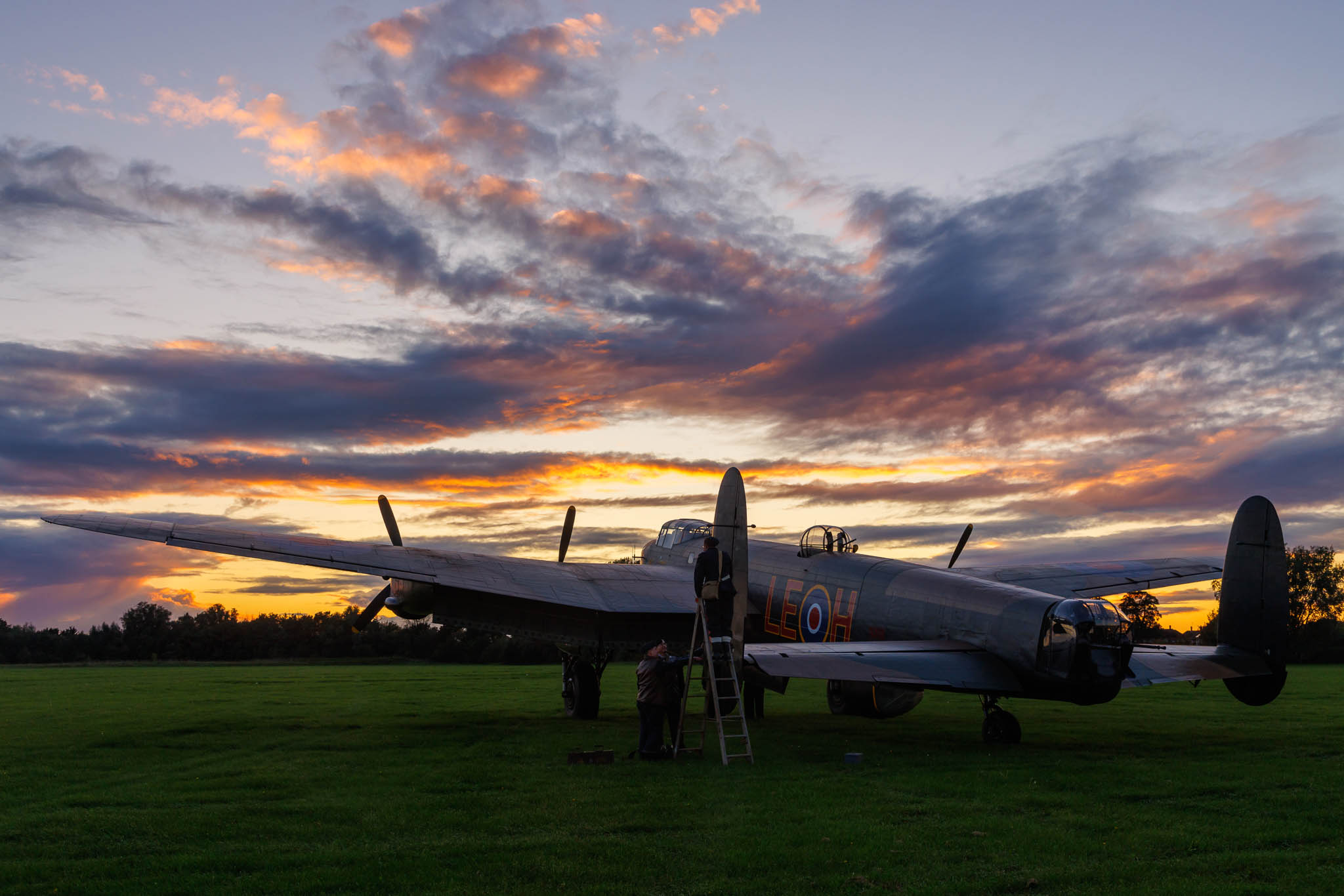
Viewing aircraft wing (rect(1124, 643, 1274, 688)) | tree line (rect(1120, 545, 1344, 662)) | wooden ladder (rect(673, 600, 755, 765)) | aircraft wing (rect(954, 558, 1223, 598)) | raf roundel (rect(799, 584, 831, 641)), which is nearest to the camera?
wooden ladder (rect(673, 600, 755, 765))

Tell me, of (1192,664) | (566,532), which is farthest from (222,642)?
Result: (1192,664)

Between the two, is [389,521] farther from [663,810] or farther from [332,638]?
[332,638]

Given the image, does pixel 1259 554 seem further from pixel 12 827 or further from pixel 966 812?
pixel 12 827

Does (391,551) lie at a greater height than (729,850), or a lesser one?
greater

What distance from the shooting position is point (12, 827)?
10008 mm

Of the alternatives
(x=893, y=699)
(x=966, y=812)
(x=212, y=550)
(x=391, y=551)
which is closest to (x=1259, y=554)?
(x=893, y=699)

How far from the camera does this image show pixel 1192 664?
16.9 metres

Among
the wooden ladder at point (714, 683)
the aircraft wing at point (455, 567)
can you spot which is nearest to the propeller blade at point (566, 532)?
the aircraft wing at point (455, 567)

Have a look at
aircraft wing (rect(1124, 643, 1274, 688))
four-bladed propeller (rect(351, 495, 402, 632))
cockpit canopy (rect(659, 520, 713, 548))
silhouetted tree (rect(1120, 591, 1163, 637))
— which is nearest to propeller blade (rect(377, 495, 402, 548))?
four-bladed propeller (rect(351, 495, 402, 632))

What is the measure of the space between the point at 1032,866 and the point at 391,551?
1464 centimetres

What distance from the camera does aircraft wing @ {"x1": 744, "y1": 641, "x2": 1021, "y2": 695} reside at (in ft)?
46.9

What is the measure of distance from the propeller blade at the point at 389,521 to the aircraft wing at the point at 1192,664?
1578 centimetres

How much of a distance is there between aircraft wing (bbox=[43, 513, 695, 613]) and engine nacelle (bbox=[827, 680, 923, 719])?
390 cm

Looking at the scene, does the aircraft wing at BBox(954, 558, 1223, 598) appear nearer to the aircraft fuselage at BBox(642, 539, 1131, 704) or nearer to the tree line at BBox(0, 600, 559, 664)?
the aircraft fuselage at BBox(642, 539, 1131, 704)
